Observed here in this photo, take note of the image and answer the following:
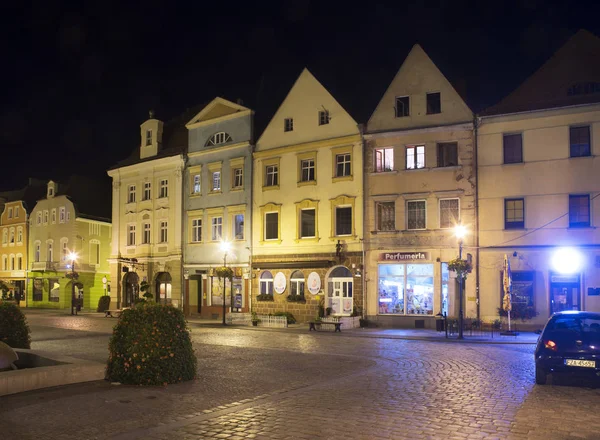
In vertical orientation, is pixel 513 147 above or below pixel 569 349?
above

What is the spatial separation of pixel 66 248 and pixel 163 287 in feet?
50.4

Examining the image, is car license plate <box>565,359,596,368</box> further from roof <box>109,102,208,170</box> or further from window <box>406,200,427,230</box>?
roof <box>109,102,208,170</box>

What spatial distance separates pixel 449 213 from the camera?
1264 inches

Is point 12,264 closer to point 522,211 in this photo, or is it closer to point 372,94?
point 372,94

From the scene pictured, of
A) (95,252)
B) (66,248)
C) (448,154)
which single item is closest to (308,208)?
(448,154)

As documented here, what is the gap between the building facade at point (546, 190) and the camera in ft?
96.1

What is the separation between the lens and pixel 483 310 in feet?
101

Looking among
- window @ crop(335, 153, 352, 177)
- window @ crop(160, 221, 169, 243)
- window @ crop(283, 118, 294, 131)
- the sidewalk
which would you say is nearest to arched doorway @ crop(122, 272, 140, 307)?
window @ crop(160, 221, 169, 243)

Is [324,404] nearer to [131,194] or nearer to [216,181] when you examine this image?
[216,181]

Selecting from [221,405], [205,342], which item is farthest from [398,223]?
[221,405]

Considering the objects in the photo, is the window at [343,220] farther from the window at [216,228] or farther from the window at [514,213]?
the window at [216,228]

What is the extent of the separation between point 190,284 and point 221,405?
32562mm

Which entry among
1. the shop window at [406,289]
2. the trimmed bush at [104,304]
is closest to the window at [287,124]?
the shop window at [406,289]

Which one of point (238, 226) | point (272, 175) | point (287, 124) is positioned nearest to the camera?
point (287, 124)
